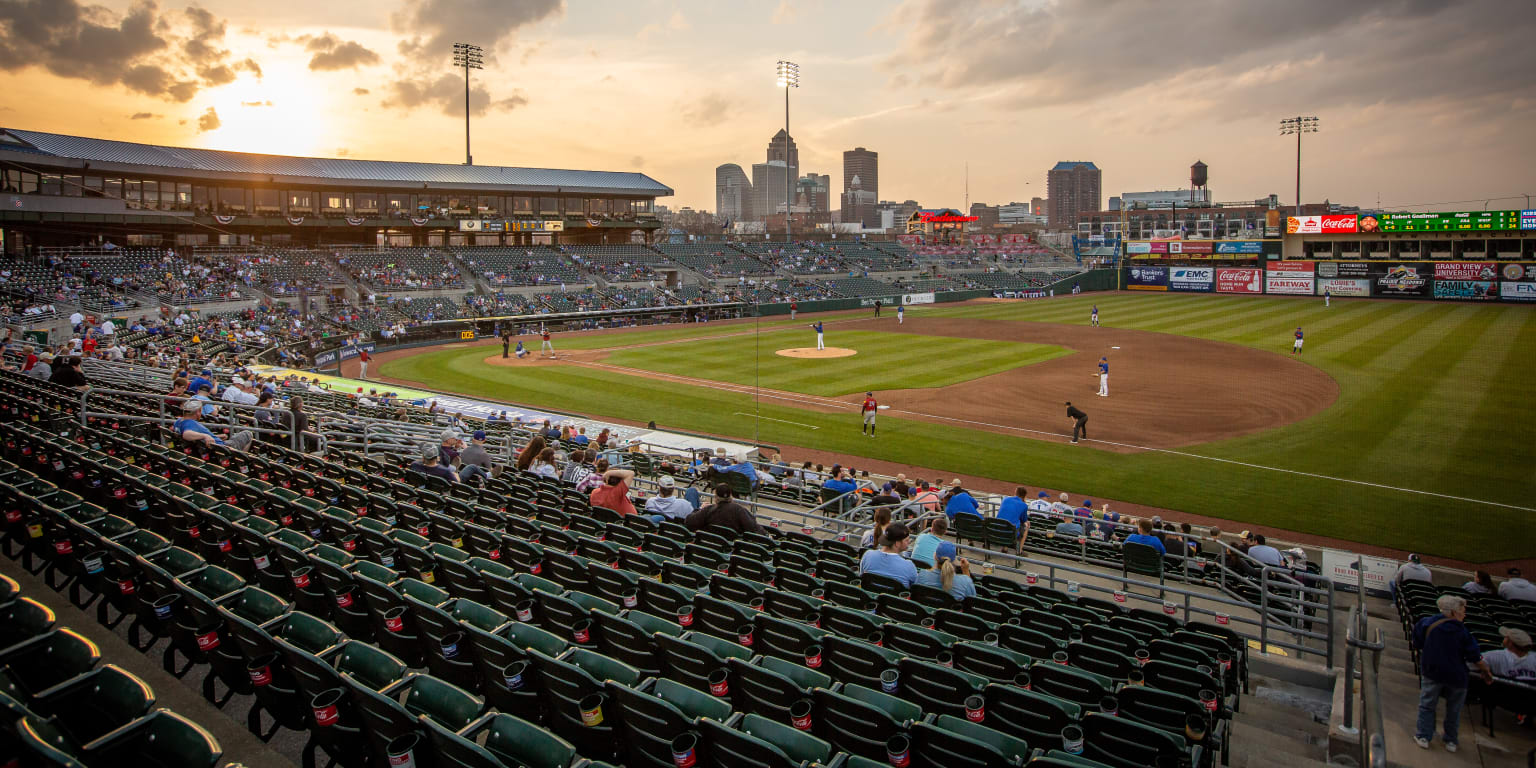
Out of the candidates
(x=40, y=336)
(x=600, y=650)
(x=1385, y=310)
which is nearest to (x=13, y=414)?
(x=600, y=650)

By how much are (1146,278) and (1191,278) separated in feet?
14.8

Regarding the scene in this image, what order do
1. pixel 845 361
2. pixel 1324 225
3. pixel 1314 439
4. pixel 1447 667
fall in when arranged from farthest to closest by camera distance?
pixel 1324 225
pixel 845 361
pixel 1314 439
pixel 1447 667

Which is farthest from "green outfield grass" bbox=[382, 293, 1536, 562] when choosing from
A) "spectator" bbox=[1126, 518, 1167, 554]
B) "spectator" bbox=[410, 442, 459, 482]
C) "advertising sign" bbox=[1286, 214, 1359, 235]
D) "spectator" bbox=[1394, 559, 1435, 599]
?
"advertising sign" bbox=[1286, 214, 1359, 235]

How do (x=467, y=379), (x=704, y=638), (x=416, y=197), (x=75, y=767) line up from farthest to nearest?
(x=416, y=197), (x=467, y=379), (x=704, y=638), (x=75, y=767)

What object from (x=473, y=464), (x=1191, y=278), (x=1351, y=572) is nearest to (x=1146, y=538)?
(x=1351, y=572)

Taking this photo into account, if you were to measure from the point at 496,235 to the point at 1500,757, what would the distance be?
7537 centimetres

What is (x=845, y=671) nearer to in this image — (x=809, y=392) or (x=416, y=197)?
(x=809, y=392)

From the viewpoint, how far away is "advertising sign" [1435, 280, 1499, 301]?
6184 cm

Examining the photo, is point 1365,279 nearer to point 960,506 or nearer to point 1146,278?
point 1146,278

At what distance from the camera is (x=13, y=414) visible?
13.7 metres

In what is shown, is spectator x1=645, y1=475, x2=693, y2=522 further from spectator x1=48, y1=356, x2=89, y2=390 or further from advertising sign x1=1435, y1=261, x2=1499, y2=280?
advertising sign x1=1435, y1=261, x2=1499, y2=280

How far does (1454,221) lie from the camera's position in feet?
210

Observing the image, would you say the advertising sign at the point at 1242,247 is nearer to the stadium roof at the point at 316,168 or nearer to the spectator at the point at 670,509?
Answer: the stadium roof at the point at 316,168

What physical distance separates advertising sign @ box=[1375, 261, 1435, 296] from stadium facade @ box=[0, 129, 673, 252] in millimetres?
62703
